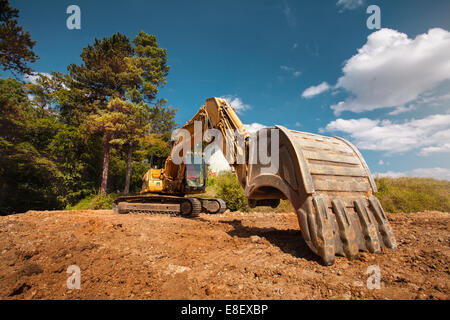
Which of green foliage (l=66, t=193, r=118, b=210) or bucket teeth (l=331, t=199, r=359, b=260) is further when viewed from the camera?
green foliage (l=66, t=193, r=118, b=210)

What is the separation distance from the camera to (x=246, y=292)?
1.90 meters

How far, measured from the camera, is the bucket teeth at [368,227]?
2518mm

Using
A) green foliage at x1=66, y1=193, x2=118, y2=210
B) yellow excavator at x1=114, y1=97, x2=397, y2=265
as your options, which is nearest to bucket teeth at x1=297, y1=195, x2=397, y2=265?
yellow excavator at x1=114, y1=97, x2=397, y2=265

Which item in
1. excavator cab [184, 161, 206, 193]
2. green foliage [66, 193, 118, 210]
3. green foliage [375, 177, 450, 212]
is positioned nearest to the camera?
excavator cab [184, 161, 206, 193]

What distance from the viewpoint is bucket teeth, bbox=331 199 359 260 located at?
2385 millimetres

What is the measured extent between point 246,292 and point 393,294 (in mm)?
1167

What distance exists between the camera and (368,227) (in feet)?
8.43

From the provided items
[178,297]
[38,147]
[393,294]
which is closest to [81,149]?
[38,147]

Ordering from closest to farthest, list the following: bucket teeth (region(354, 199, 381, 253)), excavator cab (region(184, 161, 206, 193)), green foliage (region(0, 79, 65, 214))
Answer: bucket teeth (region(354, 199, 381, 253)) < excavator cab (region(184, 161, 206, 193)) < green foliage (region(0, 79, 65, 214))

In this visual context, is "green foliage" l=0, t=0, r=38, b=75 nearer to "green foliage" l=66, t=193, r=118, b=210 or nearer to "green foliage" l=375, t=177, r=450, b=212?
"green foliage" l=66, t=193, r=118, b=210

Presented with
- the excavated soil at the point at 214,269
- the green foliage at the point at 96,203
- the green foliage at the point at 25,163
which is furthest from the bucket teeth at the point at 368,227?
the green foliage at the point at 25,163

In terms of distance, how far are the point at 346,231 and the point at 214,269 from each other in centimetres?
159

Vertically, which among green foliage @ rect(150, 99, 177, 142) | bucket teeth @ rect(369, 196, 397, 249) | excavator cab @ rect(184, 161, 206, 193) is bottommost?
bucket teeth @ rect(369, 196, 397, 249)
